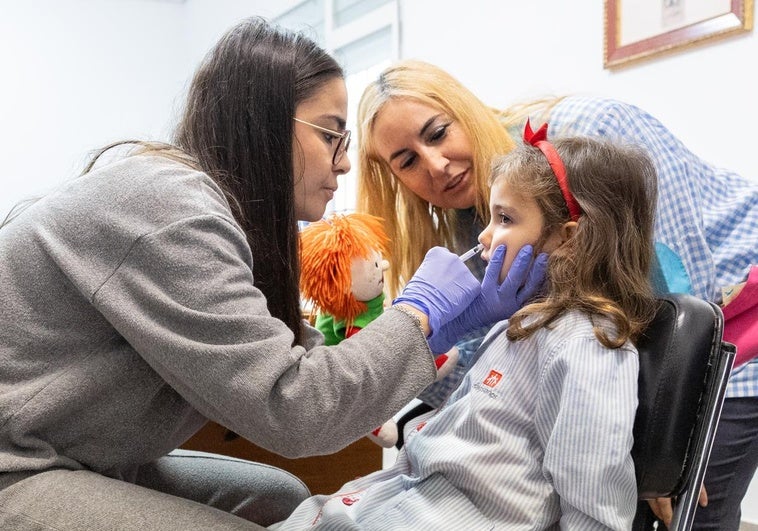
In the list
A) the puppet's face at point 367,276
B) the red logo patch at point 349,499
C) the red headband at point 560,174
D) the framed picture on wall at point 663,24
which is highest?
the framed picture on wall at point 663,24

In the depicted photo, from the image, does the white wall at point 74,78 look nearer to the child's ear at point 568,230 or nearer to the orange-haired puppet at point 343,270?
the orange-haired puppet at point 343,270

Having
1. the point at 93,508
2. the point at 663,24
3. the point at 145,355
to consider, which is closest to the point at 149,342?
the point at 145,355

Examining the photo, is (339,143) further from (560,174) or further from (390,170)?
(390,170)

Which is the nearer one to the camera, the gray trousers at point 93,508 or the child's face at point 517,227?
the gray trousers at point 93,508

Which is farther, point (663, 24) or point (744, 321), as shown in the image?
point (663, 24)

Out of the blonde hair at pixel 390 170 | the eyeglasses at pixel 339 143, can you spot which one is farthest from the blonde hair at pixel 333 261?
the blonde hair at pixel 390 170

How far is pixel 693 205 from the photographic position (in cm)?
137

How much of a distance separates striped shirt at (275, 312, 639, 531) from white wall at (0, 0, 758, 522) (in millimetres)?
1423

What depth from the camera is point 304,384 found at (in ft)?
3.11

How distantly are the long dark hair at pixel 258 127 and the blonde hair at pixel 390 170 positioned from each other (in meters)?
0.53

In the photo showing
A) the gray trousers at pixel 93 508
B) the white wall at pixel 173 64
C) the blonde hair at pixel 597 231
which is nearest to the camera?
the gray trousers at pixel 93 508

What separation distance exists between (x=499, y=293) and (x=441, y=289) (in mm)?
106

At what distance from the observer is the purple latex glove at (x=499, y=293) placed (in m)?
1.22

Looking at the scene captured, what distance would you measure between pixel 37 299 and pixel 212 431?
108 cm
